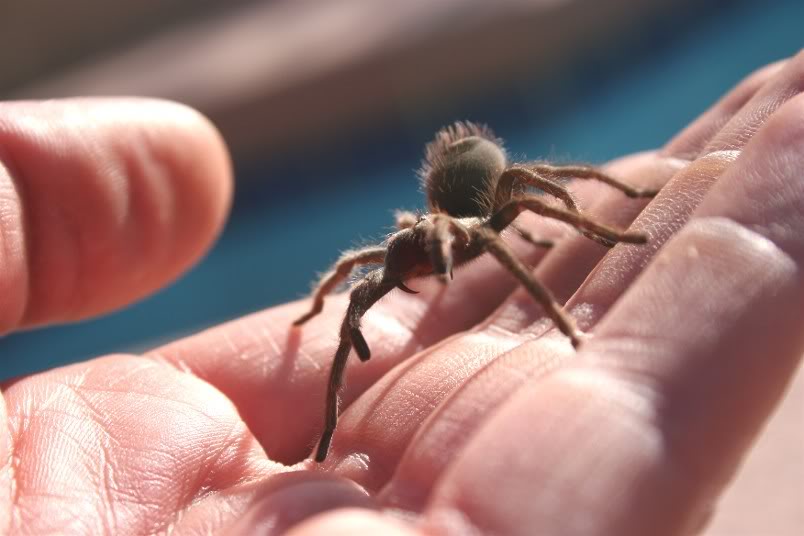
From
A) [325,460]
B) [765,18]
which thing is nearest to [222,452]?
[325,460]

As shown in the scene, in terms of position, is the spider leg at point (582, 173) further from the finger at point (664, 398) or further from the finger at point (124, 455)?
the finger at point (124, 455)

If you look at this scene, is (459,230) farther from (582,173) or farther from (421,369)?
(582,173)

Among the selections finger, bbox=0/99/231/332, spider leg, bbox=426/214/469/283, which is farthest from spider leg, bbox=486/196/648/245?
finger, bbox=0/99/231/332

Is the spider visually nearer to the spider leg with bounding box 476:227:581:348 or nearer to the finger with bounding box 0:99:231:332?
the spider leg with bounding box 476:227:581:348

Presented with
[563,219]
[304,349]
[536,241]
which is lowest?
[304,349]

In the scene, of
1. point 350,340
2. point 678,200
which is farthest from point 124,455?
point 678,200

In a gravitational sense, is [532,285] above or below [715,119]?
below
